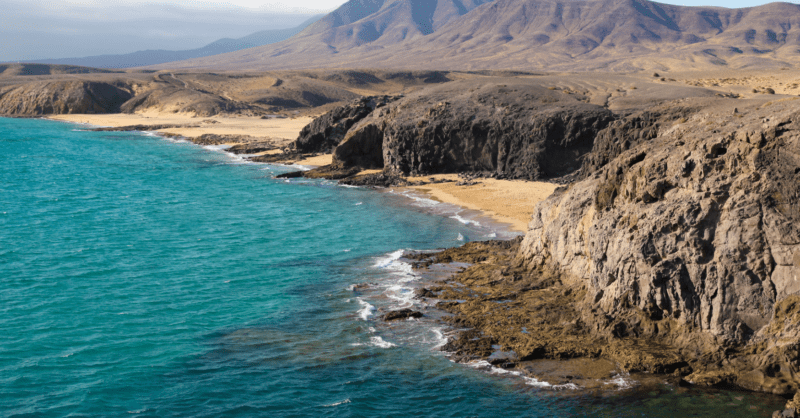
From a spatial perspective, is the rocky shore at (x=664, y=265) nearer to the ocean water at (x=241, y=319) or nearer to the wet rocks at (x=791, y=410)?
the wet rocks at (x=791, y=410)

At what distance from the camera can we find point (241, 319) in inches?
799

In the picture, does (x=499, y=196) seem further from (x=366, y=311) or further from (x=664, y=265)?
(x=664, y=265)

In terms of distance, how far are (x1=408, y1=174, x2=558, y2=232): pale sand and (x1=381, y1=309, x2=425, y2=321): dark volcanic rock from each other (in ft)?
40.6

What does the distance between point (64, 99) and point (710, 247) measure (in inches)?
5196

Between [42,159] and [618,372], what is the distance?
6578 centimetres

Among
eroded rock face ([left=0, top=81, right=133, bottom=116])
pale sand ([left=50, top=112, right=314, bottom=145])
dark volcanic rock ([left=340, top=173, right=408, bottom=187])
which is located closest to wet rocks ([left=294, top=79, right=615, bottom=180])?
dark volcanic rock ([left=340, top=173, right=408, bottom=187])

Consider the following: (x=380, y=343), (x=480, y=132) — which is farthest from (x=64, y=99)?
(x=380, y=343)

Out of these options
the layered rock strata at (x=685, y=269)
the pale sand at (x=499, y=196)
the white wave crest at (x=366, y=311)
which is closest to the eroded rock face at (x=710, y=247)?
the layered rock strata at (x=685, y=269)

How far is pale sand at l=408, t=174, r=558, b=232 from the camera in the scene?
34.5 meters

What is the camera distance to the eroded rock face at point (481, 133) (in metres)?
44.2

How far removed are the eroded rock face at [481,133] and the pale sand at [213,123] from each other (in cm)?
2323

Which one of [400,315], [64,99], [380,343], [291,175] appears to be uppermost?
[64,99]

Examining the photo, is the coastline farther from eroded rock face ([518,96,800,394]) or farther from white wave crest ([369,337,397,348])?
white wave crest ([369,337,397,348])

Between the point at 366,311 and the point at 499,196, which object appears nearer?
the point at 366,311
